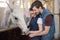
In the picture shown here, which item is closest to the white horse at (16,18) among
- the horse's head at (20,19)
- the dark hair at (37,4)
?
the horse's head at (20,19)

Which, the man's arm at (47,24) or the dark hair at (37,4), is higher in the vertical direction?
the dark hair at (37,4)

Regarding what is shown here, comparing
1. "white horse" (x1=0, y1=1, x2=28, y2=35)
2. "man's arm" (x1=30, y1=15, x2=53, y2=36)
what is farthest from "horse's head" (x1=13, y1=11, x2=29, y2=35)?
"man's arm" (x1=30, y1=15, x2=53, y2=36)

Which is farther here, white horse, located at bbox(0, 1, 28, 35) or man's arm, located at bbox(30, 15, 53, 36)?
man's arm, located at bbox(30, 15, 53, 36)

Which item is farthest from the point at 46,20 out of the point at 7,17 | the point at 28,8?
the point at 7,17

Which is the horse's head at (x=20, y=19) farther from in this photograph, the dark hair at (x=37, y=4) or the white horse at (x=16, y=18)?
the dark hair at (x=37, y=4)

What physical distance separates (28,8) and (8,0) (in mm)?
149

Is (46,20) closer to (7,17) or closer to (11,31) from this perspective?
(7,17)

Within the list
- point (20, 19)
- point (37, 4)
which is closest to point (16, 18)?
point (20, 19)

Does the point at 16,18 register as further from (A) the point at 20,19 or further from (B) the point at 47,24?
(B) the point at 47,24

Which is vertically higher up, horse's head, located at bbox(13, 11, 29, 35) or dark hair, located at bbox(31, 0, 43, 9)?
dark hair, located at bbox(31, 0, 43, 9)

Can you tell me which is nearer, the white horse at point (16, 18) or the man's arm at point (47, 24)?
the white horse at point (16, 18)

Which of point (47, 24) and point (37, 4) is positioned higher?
point (37, 4)

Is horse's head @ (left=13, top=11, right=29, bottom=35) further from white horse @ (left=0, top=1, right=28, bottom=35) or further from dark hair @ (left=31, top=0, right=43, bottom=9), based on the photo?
dark hair @ (left=31, top=0, right=43, bottom=9)

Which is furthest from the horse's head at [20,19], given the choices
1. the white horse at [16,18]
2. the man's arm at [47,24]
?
the man's arm at [47,24]
